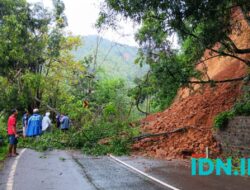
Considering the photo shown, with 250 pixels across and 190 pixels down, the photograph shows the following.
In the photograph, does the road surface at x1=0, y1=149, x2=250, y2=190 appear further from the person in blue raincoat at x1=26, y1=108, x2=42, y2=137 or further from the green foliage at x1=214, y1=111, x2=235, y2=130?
the person in blue raincoat at x1=26, y1=108, x2=42, y2=137

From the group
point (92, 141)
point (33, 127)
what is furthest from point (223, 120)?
point (33, 127)

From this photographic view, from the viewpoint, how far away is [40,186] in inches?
342

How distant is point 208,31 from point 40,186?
817cm

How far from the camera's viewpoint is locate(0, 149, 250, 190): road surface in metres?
8.73

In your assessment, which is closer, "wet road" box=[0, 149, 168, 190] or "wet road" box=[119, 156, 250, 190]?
"wet road" box=[0, 149, 168, 190]

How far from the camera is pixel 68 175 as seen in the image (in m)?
10.2

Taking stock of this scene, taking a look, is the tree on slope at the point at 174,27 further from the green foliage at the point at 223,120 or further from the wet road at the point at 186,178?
the wet road at the point at 186,178

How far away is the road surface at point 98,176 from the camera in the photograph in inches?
344

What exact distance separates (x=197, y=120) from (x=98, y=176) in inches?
367

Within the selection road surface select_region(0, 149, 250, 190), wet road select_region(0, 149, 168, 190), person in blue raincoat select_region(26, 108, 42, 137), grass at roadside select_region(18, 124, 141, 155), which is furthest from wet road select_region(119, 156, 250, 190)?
person in blue raincoat select_region(26, 108, 42, 137)

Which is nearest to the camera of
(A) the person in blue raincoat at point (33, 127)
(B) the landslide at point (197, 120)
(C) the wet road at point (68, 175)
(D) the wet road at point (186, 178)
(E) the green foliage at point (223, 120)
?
(C) the wet road at point (68, 175)

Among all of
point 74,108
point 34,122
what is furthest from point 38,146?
point 74,108

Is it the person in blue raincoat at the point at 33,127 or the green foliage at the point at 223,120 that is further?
the person in blue raincoat at the point at 33,127

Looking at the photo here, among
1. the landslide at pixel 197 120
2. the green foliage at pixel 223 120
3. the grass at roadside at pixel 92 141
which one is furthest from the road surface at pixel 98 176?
the grass at roadside at pixel 92 141
